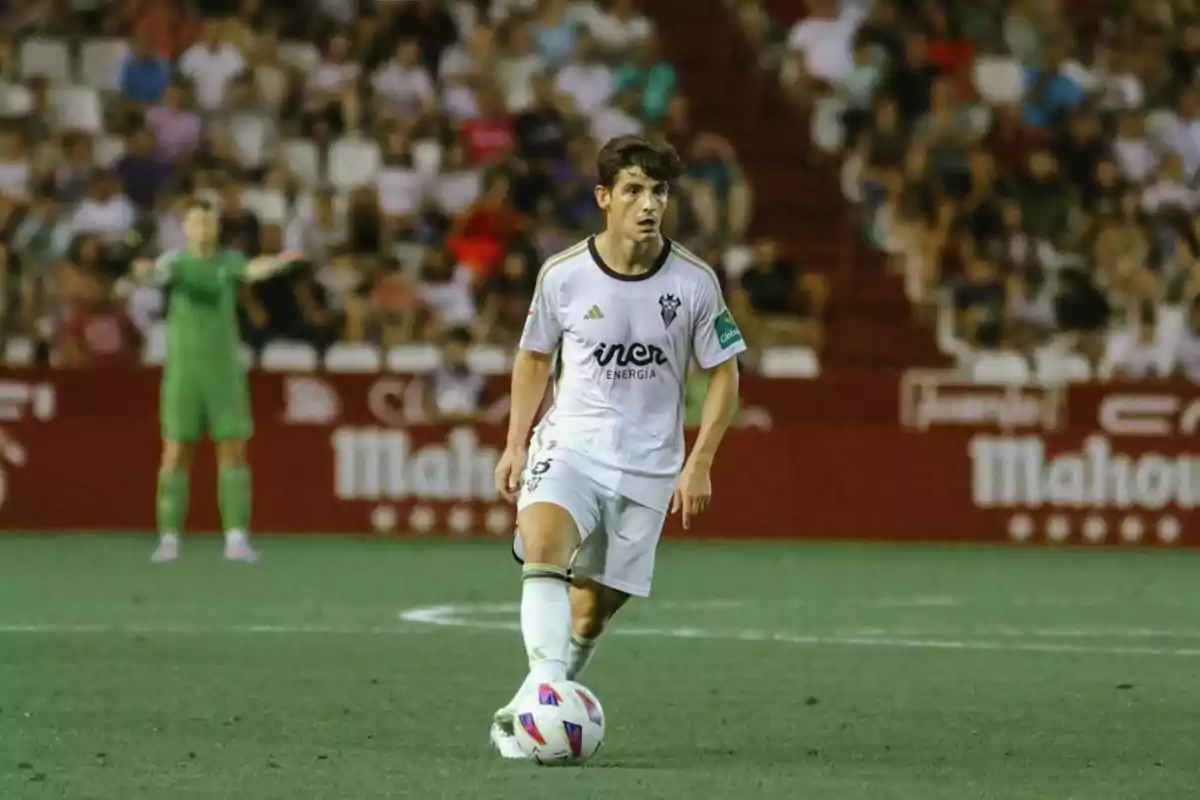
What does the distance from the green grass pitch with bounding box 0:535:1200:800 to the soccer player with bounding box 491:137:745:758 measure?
2.24 feet

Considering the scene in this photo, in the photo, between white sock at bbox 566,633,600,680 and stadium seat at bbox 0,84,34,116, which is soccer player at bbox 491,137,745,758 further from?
stadium seat at bbox 0,84,34,116

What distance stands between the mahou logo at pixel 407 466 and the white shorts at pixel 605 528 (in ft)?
34.0

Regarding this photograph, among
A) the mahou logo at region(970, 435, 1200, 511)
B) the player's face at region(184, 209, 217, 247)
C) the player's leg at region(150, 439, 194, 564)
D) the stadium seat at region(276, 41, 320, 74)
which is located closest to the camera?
the player's face at region(184, 209, 217, 247)

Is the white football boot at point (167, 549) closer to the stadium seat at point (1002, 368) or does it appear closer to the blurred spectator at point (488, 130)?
the blurred spectator at point (488, 130)

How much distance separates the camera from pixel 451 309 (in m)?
20.3

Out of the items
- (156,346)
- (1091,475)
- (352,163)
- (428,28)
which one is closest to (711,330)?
(1091,475)

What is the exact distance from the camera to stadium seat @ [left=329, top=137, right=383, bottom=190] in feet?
68.8

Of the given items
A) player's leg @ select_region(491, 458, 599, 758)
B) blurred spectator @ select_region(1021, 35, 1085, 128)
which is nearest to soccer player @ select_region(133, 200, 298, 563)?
player's leg @ select_region(491, 458, 599, 758)

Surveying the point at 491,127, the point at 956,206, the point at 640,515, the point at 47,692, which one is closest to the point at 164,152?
the point at 491,127

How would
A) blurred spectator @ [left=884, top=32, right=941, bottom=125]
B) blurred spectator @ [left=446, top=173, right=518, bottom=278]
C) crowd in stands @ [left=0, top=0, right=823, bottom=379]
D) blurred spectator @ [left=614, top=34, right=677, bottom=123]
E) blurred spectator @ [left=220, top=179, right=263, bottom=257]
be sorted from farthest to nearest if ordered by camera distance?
blurred spectator @ [left=884, top=32, right=941, bottom=125], blurred spectator @ [left=614, top=34, right=677, bottom=123], blurred spectator @ [left=446, top=173, right=518, bottom=278], crowd in stands @ [left=0, top=0, right=823, bottom=379], blurred spectator @ [left=220, top=179, right=263, bottom=257]

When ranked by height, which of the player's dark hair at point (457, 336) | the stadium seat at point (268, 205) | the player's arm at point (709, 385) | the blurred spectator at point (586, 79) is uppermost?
the blurred spectator at point (586, 79)

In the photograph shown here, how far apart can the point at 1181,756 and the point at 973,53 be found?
52.3ft

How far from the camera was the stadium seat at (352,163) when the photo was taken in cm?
2097

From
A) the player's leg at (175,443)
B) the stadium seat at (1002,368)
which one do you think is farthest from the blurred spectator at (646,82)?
the player's leg at (175,443)
